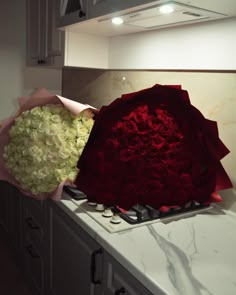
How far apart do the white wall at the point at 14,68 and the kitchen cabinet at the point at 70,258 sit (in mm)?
1342

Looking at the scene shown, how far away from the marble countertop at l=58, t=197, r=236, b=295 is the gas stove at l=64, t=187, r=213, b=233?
0.06 ft

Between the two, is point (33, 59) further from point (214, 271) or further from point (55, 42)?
point (214, 271)

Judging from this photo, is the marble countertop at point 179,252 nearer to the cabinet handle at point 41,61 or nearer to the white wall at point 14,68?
the cabinet handle at point 41,61

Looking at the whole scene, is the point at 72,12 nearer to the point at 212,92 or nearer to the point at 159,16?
the point at 159,16

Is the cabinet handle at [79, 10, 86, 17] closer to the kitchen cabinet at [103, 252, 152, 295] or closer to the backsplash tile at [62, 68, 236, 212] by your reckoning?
the backsplash tile at [62, 68, 236, 212]

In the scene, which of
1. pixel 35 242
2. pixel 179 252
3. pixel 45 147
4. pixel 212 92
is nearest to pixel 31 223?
pixel 35 242

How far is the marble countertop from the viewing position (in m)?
0.72

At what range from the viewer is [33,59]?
6.95 feet

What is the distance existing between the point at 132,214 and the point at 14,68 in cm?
177

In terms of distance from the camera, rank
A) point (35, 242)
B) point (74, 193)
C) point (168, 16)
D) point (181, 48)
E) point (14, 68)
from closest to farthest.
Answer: point (168, 16) → point (74, 193) → point (181, 48) → point (35, 242) → point (14, 68)

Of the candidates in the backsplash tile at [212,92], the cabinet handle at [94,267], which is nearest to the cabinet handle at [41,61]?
the backsplash tile at [212,92]

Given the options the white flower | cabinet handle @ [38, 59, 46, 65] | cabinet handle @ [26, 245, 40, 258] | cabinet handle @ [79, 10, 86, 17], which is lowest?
cabinet handle @ [26, 245, 40, 258]

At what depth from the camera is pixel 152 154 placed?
3.30ft

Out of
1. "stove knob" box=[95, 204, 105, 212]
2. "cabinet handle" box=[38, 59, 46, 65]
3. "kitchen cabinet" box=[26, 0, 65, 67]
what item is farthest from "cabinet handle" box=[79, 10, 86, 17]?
"stove knob" box=[95, 204, 105, 212]
